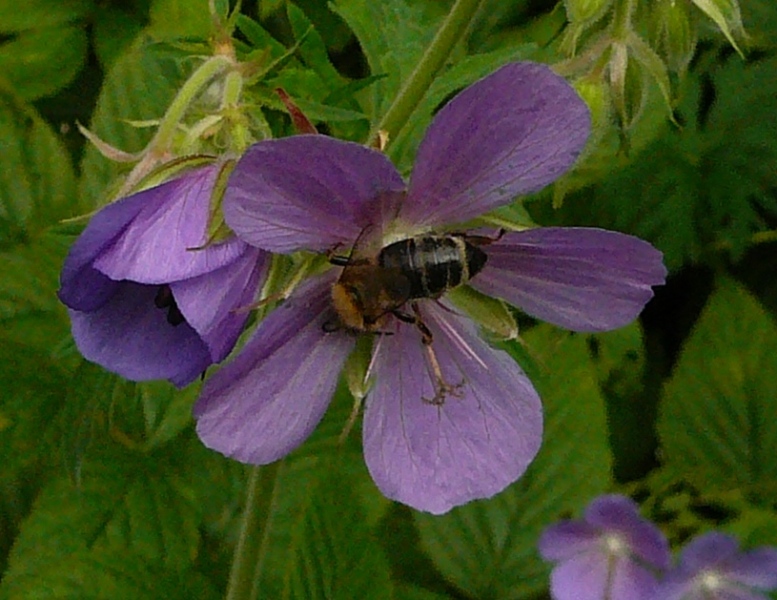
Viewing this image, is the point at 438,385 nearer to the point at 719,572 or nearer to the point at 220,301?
the point at 220,301

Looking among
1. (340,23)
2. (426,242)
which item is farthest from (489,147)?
→ (340,23)

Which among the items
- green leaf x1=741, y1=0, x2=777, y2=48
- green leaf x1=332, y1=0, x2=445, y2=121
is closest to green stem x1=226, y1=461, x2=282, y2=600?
green leaf x1=332, y1=0, x2=445, y2=121

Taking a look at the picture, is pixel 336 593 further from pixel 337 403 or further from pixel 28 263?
pixel 28 263

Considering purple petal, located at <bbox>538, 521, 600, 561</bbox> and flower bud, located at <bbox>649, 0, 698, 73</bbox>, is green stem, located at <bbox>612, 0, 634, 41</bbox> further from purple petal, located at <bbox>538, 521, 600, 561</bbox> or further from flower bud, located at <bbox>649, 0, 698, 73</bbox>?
purple petal, located at <bbox>538, 521, 600, 561</bbox>

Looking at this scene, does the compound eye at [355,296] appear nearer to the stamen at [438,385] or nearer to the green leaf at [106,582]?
the stamen at [438,385]

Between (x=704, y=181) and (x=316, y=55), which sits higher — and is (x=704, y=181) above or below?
below

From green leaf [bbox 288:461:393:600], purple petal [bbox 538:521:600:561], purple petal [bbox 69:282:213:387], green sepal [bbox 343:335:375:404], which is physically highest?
purple petal [bbox 69:282:213:387]

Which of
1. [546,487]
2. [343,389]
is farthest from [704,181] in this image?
[343,389]
